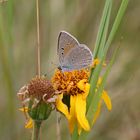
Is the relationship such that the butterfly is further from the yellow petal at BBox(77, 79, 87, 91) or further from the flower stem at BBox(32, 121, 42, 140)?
the flower stem at BBox(32, 121, 42, 140)

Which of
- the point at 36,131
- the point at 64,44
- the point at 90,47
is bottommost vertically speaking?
the point at 90,47

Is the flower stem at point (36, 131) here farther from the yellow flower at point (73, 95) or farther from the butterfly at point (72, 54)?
the butterfly at point (72, 54)

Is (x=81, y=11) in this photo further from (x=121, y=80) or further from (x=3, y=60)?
(x=3, y=60)


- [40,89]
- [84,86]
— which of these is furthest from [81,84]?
[40,89]

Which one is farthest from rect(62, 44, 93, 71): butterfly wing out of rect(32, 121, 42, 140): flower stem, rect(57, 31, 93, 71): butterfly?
rect(32, 121, 42, 140): flower stem

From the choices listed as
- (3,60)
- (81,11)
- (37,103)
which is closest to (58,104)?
(37,103)

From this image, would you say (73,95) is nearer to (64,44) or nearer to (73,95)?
(73,95)
